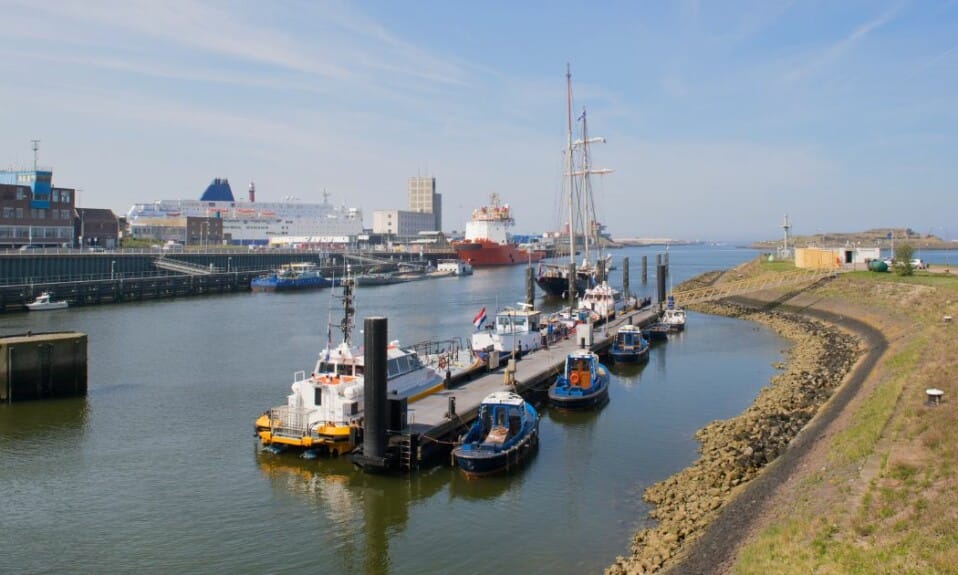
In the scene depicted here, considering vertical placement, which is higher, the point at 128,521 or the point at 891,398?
the point at 891,398

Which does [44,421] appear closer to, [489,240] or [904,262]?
[904,262]

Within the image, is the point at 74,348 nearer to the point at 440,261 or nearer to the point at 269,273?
the point at 269,273

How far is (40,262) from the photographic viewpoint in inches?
2901

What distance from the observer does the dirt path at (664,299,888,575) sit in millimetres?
14102

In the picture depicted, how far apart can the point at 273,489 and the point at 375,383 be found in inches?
157

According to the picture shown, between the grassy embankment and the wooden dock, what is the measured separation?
9.56 m

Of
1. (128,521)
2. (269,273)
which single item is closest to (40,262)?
(269,273)

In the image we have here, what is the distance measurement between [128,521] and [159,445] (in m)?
6.13

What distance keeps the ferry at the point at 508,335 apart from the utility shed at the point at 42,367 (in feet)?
54.1

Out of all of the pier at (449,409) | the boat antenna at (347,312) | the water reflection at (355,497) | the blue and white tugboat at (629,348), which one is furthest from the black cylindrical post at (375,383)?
the blue and white tugboat at (629,348)

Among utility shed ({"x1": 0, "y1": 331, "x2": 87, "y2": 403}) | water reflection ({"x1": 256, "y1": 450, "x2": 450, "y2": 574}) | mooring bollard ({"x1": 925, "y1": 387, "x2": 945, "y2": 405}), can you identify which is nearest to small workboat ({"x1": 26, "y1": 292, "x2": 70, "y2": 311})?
utility shed ({"x1": 0, "y1": 331, "x2": 87, "y2": 403})

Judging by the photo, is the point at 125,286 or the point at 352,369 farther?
the point at 125,286

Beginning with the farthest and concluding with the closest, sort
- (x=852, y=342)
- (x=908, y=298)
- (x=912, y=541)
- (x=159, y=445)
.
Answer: (x=908, y=298) < (x=852, y=342) < (x=159, y=445) < (x=912, y=541)

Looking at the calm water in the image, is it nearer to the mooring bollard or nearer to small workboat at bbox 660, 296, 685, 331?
the mooring bollard
